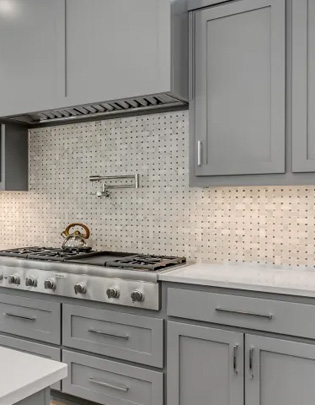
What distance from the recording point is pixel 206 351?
6.98 feet

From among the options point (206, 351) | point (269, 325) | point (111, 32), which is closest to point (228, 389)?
point (206, 351)

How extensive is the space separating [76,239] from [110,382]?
103 centimetres

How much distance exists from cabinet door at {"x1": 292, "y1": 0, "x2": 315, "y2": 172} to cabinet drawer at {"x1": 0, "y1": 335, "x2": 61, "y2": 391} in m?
1.80

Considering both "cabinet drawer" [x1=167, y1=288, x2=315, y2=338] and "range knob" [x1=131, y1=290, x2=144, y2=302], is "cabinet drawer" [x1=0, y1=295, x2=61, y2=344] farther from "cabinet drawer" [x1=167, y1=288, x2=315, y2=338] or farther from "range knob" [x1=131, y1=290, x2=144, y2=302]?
"cabinet drawer" [x1=167, y1=288, x2=315, y2=338]

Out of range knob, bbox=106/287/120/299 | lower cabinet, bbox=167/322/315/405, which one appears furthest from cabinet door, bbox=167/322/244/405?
range knob, bbox=106/287/120/299

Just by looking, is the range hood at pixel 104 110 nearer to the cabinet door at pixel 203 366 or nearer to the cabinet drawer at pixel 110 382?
the cabinet door at pixel 203 366

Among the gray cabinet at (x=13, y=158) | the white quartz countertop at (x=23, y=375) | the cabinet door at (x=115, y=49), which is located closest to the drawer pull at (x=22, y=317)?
the gray cabinet at (x=13, y=158)

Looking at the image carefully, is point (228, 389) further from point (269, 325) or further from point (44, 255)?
point (44, 255)

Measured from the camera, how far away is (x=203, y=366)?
2.14 m

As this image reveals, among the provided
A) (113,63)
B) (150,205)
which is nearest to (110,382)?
(150,205)

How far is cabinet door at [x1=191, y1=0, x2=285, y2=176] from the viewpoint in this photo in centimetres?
221

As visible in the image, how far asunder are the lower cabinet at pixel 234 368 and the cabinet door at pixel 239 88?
34.6 inches

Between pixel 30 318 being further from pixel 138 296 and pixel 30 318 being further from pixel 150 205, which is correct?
pixel 150 205

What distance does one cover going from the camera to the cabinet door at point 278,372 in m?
1.89
